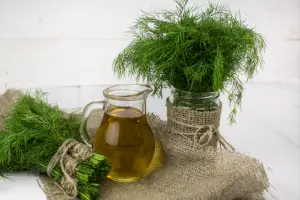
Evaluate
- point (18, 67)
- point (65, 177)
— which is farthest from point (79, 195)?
point (18, 67)

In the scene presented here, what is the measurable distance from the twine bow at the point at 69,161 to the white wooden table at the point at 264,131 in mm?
40

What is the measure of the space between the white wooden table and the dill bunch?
120 millimetres

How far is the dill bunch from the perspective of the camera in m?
0.69

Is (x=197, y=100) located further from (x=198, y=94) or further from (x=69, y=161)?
(x=69, y=161)

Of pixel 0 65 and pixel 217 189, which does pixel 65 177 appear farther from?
pixel 0 65

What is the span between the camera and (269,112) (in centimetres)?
118

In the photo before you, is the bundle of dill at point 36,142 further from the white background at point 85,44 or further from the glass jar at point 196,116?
the white background at point 85,44

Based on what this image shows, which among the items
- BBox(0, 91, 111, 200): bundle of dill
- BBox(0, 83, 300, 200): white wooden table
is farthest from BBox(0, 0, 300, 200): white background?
BBox(0, 91, 111, 200): bundle of dill

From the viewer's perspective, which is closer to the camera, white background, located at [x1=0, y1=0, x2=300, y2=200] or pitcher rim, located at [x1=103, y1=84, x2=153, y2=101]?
pitcher rim, located at [x1=103, y1=84, x2=153, y2=101]

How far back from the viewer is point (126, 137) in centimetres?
→ 71

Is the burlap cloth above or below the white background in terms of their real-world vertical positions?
below

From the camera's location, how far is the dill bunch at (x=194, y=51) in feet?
2.27

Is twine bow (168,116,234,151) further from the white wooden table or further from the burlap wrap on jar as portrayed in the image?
the white wooden table

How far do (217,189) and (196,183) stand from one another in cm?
4
